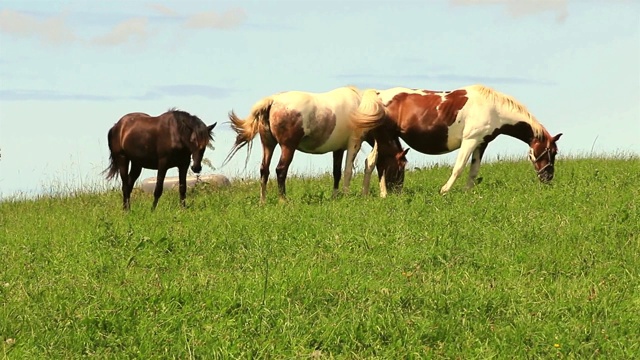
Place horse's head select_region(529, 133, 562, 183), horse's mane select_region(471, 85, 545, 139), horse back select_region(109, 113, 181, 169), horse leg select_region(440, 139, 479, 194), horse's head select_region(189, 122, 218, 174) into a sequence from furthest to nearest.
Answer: horse's head select_region(529, 133, 562, 183) < horse's mane select_region(471, 85, 545, 139) < horse leg select_region(440, 139, 479, 194) < horse back select_region(109, 113, 181, 169) < horse's head select_region(189, 122, 218, 174)

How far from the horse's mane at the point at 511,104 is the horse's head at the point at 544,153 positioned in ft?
0.52

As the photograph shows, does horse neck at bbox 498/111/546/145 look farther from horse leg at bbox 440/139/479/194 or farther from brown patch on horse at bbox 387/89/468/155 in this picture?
brown patch on horse at bbox 387/89/468/155

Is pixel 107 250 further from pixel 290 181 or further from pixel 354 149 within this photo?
pixel 290 181

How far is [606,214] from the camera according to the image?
39.8ft

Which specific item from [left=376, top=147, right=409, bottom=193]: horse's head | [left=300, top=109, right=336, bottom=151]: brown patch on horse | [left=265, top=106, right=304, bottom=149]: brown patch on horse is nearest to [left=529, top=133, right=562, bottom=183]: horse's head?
[left=376, top=147, right=409, bottom=193]: horse's head

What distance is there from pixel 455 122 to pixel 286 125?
320cm

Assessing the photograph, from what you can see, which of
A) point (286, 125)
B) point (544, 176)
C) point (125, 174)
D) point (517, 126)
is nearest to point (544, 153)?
point (544, 176)

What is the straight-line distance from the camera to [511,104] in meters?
16.2

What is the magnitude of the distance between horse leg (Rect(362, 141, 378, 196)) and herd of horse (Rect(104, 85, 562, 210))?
0.06 feet

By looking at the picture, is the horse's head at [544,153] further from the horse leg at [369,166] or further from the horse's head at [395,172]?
the horse leg at [369,166]

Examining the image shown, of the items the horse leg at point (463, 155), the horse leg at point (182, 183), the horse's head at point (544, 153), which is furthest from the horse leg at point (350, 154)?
the horse's head at point (544, 153)

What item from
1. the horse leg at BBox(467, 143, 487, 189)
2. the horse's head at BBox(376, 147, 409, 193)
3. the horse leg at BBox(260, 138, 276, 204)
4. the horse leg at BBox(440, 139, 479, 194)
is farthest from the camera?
the horse leg at BBox(467, 143, 487, 189)

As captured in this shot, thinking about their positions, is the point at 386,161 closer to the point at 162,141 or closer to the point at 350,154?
the point at 350,154

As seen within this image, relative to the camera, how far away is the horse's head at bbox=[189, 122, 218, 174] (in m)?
15.0
